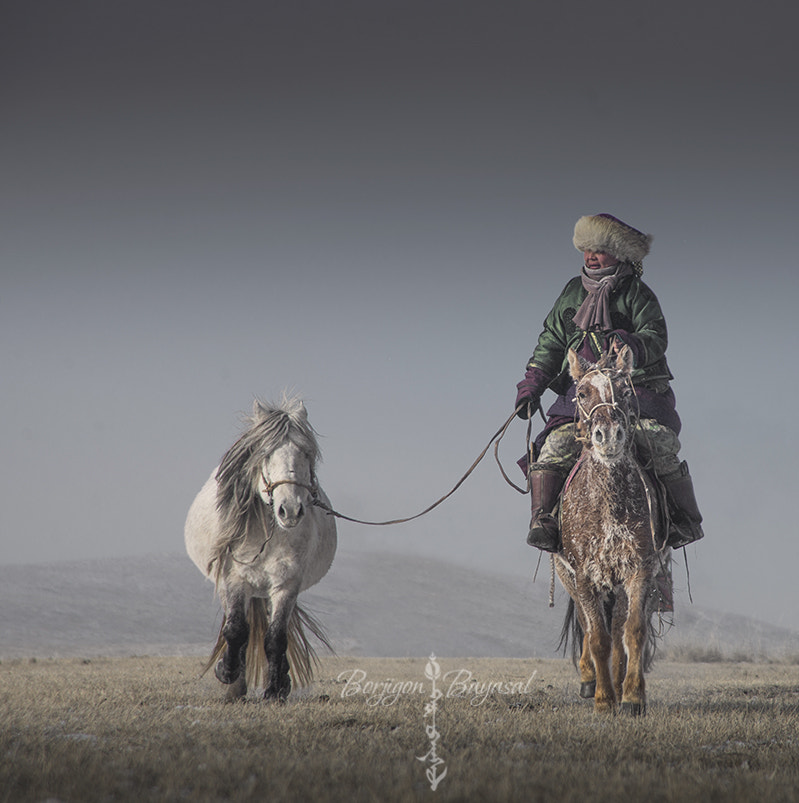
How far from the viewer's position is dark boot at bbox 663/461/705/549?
24.4 ft

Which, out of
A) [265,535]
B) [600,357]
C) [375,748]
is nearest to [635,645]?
[600,357]

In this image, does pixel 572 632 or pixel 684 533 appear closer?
pixel 684 533

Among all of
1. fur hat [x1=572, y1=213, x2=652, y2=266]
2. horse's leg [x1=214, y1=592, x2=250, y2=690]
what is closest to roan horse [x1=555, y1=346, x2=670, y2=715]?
fur hat [x1=572, y1=213, x2=652, y2=266]

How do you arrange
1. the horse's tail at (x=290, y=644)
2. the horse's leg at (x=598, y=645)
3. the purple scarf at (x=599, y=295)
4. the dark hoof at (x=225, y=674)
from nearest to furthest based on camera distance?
1. the horse's leg at (x=598, y=645)
2. the dark hoof at (x=225, y=674)
3. the purple scarf at (x=599, y=295)
4. the horse's tail at (x=290, y=644)

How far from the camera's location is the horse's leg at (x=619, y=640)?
23.2 feet

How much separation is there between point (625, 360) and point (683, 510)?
157 centimetres

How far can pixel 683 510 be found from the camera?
24.5ft

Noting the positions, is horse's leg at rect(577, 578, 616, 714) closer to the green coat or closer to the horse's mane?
the green coat

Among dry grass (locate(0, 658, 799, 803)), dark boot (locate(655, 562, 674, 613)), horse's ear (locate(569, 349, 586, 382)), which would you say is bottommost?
dry grass (locate(0, 658, 799, 803))

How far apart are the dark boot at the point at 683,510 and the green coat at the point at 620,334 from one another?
3.21 feet

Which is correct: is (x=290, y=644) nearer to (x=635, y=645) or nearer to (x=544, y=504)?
(x=544, y=504)

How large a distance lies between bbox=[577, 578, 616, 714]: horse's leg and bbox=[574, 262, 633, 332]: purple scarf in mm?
2516

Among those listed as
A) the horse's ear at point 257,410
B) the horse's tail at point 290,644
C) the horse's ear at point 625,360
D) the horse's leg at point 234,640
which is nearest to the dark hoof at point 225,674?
the horse's leg at point 234,640

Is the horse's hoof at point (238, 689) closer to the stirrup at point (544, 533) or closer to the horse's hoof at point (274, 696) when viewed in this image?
the horse's hoof at point (274, 696)
